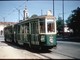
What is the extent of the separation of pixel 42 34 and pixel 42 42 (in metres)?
0.68

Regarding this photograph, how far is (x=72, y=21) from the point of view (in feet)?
208

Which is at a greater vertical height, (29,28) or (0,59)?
(29,28)

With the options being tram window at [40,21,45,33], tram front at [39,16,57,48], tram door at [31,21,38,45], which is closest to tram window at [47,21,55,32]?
tram front at [39,16,57,48]

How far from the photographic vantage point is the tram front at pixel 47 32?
20078 millimetres

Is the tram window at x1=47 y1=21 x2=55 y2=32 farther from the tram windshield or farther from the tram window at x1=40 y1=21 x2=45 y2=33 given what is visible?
the tram window at x1=40 y1=21 x2=45 y2=33

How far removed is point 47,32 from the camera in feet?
66.2

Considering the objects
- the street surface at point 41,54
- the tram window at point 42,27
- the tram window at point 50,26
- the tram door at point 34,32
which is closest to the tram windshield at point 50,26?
the tram window at point 50,26

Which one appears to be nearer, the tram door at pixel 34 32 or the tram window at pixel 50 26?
the tram window at pixel 50 26

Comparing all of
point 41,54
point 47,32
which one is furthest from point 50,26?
point 41,54

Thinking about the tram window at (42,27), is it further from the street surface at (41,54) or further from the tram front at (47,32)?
the street surface at (41,54)

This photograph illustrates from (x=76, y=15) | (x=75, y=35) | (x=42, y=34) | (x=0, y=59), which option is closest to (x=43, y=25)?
(x=42, y=34)

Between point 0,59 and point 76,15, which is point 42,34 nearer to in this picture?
point 0,59

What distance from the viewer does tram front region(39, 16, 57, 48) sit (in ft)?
65.9

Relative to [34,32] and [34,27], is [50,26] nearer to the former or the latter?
[34,27]
